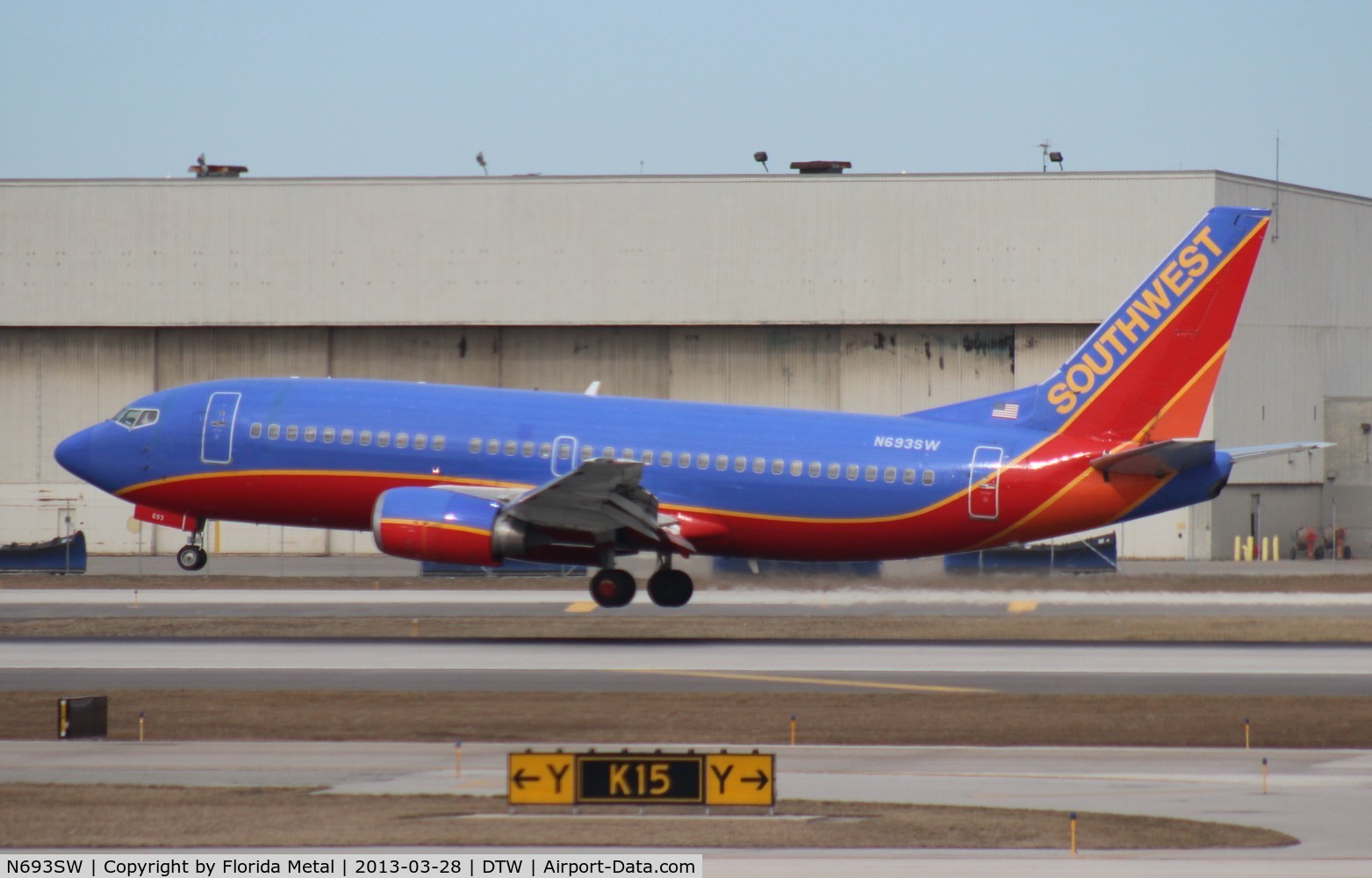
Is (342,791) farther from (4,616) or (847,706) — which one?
(4,616)

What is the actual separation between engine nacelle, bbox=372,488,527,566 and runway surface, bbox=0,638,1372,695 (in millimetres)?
2095

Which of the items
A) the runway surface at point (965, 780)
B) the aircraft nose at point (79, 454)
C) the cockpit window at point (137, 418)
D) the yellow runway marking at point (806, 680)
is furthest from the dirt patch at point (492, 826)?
the aircraft nose at point (79, 454)

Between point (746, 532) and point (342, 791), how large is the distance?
1999 cm

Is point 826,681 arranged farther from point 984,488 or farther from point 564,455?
point 564,455

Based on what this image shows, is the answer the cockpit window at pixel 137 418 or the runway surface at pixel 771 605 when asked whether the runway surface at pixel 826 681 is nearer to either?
the runway surface at pixel 771 605

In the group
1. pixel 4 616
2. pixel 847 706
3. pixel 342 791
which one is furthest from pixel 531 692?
pixel 4 616

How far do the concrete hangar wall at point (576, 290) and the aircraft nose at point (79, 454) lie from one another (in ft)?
83.6

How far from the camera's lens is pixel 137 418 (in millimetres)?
41938

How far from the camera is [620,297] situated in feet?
227

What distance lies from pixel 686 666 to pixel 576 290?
3793cm

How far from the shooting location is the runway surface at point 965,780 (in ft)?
54.9

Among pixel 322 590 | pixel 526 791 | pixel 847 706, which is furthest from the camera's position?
pixel 322 590

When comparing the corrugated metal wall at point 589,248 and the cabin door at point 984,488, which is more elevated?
the corrugated metal wall at point 589,248

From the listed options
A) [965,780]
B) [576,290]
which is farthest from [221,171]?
[965,780]
